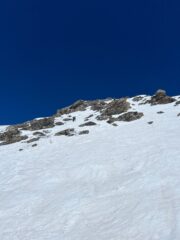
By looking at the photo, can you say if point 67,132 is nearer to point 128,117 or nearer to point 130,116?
point 128,117

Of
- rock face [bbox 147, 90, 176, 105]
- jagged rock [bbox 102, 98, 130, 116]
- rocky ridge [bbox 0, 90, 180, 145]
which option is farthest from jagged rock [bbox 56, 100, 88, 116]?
rock face [bbox 147, 90, 176, 105]

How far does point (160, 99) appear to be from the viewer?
4853cm

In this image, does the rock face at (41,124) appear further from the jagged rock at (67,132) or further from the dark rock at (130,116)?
the dark rock at (130,116)

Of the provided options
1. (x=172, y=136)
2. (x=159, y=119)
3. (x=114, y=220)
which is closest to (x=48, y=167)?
(x=172, y=136)

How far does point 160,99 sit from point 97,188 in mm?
32206

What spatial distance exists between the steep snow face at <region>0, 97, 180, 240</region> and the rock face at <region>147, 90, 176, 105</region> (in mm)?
14810

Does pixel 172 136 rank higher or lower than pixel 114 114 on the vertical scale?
lower

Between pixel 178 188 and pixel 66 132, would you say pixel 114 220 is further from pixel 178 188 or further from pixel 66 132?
pixel 66 132

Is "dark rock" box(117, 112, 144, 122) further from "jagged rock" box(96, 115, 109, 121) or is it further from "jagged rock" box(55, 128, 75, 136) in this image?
"jagged rock" box(55, 128, 75, 136)

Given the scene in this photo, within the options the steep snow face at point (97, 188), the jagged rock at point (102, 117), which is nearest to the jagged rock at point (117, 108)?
the jagged rock at point (102, 117)

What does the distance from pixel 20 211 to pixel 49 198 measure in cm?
183

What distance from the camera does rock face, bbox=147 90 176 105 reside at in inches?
1876

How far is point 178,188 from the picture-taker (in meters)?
15.0

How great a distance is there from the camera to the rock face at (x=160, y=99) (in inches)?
1876
